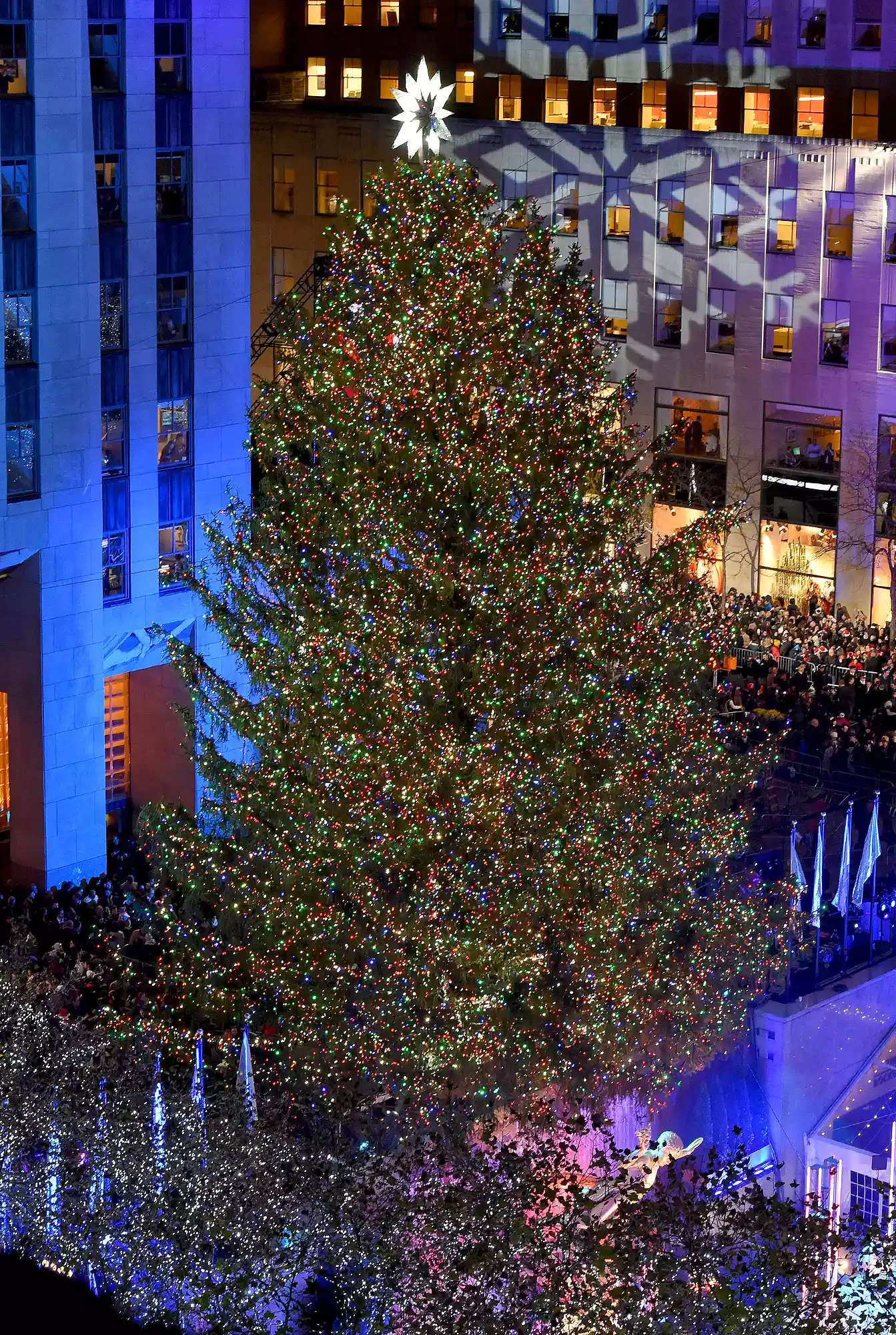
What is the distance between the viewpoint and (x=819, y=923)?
34156mm

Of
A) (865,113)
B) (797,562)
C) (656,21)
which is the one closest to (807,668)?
(797,562)

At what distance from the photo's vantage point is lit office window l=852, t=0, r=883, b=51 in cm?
6538

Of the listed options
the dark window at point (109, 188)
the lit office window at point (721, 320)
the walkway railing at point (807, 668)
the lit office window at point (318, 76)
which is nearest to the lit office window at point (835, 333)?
the lit office window at point (721, 320)

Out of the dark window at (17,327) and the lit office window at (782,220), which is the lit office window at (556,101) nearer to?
the lit office window at (782,220)

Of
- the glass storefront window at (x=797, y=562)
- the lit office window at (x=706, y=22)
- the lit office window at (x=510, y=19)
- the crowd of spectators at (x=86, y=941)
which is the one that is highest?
the lit office window at (x=510, y=19)

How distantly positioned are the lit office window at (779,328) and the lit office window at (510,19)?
16.1m

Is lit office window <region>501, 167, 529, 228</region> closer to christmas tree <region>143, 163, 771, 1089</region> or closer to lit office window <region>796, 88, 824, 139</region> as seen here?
lit office window <region>796, 88, 824, 139</region>

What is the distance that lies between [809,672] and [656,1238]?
36157mm

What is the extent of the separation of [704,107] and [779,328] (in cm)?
875

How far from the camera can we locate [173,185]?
1779 inches

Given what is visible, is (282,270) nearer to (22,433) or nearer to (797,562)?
(797,562)

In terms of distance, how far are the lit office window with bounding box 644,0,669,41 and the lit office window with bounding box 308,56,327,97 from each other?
64.3ft

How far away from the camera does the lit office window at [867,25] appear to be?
65375mm

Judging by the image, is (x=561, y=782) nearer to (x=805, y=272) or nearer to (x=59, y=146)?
(x=59, y=146)
